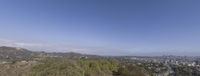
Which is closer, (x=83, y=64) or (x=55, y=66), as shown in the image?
(x=55, y=66)

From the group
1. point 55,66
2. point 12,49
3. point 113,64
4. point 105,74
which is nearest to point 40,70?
point 55,66

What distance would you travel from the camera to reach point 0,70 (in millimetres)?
16875

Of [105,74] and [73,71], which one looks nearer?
[73,71]

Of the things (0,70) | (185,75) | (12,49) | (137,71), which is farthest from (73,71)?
(12,49)

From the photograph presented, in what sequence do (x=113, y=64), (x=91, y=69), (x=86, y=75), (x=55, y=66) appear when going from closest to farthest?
(x=55, y=66), (x=86, y=75), (x=91, y=69), (x=113, y=64)

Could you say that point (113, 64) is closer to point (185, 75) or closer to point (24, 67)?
point (24, 67)

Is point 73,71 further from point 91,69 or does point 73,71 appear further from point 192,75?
point 192,75

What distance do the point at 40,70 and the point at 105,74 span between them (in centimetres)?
575

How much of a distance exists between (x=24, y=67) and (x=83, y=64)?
5.17 meters

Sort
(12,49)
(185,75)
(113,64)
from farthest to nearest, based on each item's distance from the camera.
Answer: (12,49) < (185,75) < (113,64)

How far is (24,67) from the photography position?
57.7 feet

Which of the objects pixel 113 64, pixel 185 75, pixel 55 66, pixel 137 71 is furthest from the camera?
pixel 185 75

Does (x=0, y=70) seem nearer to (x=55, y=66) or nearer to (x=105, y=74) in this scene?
(x=55, y=66)

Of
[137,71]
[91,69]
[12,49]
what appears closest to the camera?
Result: [91,69]
